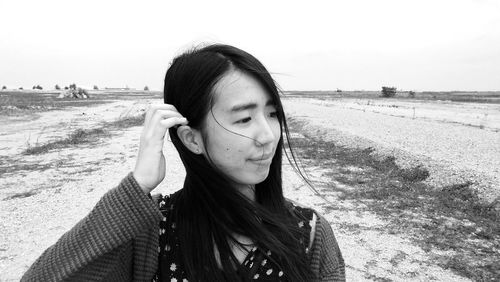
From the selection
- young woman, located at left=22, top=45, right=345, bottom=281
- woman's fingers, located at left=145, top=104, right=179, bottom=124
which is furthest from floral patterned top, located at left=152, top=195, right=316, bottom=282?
woman's fingers, located at left=145, top=104, right=179, bottom=124

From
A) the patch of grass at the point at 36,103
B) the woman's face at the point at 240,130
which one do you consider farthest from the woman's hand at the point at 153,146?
the patch of grass at the point at 36,103

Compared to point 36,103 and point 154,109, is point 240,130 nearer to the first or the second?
point 154,109

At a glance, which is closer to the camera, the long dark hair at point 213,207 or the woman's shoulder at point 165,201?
the long dark hair at point 213,207

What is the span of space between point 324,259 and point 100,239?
715 mm

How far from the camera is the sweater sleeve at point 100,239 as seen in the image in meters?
1.03

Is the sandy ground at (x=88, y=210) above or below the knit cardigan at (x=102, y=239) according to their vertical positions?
below

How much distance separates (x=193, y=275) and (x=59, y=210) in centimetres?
540

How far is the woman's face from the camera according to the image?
1.25 metres


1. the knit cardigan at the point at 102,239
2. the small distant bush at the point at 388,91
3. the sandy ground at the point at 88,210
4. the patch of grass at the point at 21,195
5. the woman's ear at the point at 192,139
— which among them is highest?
the small distant bush at the point at 388,91

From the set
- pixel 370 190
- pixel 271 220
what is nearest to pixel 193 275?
pixel 271 220

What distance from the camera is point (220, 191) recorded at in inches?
50.6

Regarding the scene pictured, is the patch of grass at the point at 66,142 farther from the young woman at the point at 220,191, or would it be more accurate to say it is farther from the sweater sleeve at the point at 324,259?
the sweater sleeve at the point at 324,259

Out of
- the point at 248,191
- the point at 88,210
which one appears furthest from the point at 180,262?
the point at 88,210

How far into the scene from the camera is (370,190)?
22.4 feet
